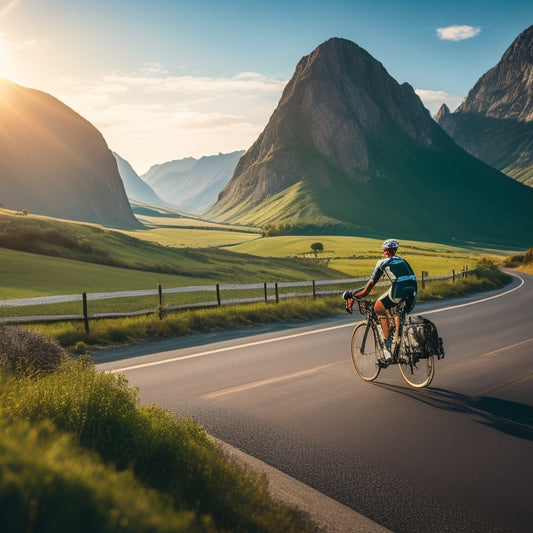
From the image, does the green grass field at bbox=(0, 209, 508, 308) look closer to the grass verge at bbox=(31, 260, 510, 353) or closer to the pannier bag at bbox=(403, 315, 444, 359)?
the grass verge at bbox=(31, 260, 510, 353)

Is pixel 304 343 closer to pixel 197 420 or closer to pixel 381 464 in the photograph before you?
pixel 197 420

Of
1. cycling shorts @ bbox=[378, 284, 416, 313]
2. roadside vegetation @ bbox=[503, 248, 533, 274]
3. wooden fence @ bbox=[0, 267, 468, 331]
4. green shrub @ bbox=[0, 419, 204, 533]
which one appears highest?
cycling shorts @ bbox=[378, 284, 416, 313]

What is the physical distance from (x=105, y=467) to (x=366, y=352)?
689cm

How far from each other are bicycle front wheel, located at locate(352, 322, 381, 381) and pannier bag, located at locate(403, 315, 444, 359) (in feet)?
3.47

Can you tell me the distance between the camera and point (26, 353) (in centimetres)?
754

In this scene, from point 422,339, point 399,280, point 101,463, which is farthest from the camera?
point 399,280

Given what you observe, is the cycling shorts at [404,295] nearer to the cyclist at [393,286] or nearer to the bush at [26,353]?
the cyclist at [393,286]

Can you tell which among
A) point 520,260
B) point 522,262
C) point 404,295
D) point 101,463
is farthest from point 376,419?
point 520,260

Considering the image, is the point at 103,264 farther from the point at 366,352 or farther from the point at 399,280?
the point at 399,280

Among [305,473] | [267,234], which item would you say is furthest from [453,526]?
[267,234]

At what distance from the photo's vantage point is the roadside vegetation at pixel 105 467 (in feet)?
9.45

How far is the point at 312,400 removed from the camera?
29.0ft

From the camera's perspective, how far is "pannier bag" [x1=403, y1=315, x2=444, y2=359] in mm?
8562

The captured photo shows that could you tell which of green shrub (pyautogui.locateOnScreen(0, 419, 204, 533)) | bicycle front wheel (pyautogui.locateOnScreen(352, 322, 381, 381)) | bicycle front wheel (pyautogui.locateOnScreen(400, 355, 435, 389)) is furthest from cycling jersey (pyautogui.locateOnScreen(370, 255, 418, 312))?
green shrub (pyautogui.locateOnScreen(0, 419, 204, 533))
